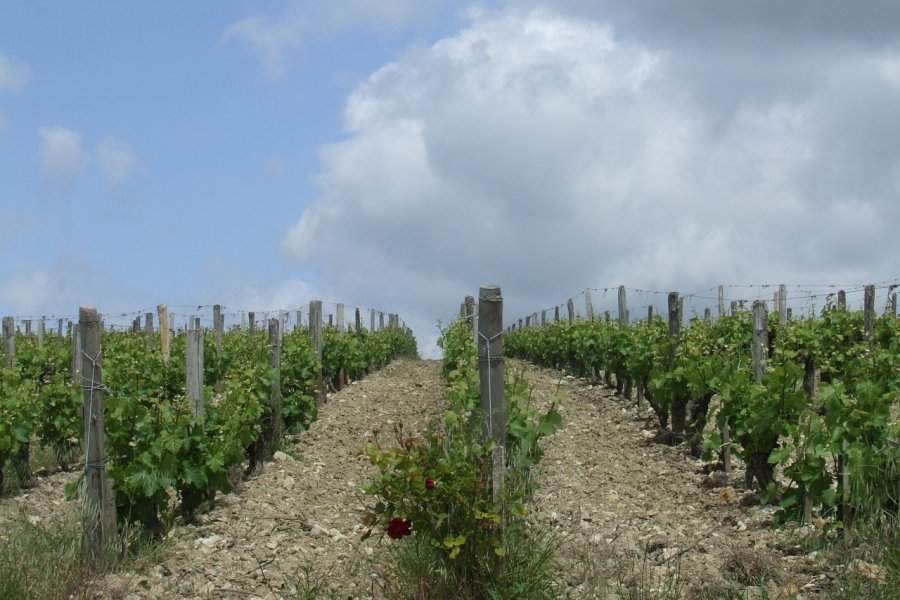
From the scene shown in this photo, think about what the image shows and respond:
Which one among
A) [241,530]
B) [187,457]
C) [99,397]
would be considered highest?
[99,397]

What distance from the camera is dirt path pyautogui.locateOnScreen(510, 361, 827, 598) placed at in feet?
17.3

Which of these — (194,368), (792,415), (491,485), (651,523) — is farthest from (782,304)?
(491,485)

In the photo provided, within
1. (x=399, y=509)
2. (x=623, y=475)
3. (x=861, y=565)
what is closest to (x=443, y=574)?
(x=399, y=509)

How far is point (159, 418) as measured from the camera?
6992mm

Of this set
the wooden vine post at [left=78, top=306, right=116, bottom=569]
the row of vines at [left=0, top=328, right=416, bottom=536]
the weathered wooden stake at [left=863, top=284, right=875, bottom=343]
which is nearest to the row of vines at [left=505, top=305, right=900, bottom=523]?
the weathered wooden stake at [left=863, top=284, right=875, bottom=343]

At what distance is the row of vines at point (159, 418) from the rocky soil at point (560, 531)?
1.00ft

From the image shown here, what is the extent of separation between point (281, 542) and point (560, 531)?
1932 millimetres

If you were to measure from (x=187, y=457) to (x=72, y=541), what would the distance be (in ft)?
4.65

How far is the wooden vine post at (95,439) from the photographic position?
621cm

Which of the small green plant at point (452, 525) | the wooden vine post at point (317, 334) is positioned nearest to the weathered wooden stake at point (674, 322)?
the wooden vine post at point (317, 334)

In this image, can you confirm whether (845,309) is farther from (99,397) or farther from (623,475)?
(99,397)

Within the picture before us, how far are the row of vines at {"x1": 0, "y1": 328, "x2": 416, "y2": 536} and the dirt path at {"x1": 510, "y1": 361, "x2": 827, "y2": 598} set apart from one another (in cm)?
265

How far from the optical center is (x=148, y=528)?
6.82 m

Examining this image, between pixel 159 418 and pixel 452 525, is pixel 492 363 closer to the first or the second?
pixel 452 525
